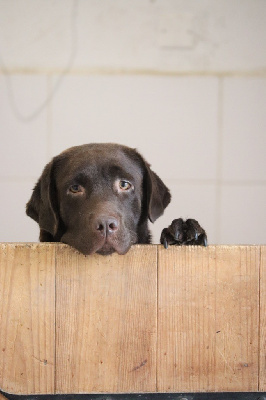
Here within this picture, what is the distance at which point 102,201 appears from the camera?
7.41 ft

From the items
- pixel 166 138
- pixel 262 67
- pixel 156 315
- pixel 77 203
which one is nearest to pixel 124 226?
pixel 77 203

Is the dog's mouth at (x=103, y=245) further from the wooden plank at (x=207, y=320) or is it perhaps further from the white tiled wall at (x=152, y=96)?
the white tiled wall at (x=152, y=96)

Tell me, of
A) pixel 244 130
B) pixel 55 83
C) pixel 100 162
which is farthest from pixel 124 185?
pixel 244 130

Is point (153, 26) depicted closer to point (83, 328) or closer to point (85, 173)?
point (85, 173)

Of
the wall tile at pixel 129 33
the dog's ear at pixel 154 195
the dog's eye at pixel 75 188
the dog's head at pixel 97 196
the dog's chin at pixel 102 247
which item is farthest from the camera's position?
the wall tile at pixel 129 33

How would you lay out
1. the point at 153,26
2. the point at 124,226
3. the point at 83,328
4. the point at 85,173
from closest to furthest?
the point at 83,328 → the point at 124,226 → the point at 85,173 → the point at 153,26

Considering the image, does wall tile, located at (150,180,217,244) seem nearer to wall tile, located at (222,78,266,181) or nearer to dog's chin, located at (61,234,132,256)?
wall tile, located at (222,78,266,181)

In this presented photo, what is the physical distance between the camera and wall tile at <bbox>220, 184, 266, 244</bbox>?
14.3ft

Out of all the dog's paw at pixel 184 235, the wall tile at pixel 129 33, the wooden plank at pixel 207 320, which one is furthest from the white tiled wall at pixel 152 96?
the wooden plank at pixel 207 320

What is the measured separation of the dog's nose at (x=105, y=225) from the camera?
205 centimetres

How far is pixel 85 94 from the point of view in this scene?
14.0 feet

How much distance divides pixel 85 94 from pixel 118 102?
29 cm

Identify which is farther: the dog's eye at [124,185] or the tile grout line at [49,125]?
the tile grout line at [49,125]

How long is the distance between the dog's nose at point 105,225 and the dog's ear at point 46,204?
0.45m
